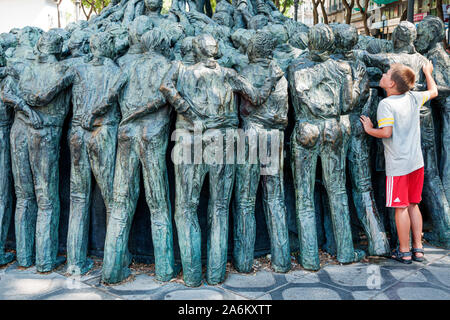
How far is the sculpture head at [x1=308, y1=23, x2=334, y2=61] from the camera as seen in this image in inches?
182

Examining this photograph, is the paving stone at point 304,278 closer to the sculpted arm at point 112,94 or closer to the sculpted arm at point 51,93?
the sculpted arm at point 112,94

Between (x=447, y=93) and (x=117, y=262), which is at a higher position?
(x=447, y=93)

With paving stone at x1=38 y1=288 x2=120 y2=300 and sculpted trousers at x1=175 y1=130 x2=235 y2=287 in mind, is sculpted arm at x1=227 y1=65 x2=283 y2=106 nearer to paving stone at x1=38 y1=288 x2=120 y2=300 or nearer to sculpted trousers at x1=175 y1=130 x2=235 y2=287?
sculpted trousers at x1=175 y1=130 x2=235 y2=287

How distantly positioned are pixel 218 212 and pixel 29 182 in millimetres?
2161

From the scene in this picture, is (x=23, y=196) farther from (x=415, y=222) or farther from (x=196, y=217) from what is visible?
(x=415, y=222)

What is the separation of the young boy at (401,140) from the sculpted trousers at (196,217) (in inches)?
68.4

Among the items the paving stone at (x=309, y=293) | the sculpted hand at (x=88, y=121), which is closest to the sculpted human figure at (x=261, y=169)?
the paving stone at (x=309, y=293)

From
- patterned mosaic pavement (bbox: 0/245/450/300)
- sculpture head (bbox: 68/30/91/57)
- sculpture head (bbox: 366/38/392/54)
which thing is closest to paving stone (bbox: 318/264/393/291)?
patterned mosaic pavement (bbox: 0/245/450/300)

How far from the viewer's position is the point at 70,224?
468cm

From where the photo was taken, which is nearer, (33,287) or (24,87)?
A: (33,287)

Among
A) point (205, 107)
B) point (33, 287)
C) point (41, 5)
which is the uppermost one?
point (41, 5)

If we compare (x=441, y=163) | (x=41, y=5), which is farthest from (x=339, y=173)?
(x=41, y=5)

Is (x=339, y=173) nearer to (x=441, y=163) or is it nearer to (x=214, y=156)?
(x=214, y=156)

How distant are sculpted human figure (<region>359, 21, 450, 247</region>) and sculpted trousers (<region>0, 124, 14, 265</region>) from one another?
4.23 metres
